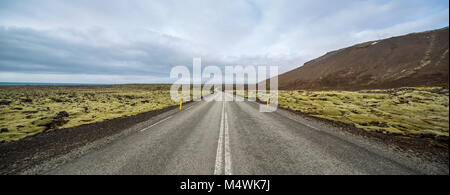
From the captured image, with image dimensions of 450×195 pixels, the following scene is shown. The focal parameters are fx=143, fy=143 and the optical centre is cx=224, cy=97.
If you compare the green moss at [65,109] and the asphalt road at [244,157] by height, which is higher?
the green moss at [65,109]

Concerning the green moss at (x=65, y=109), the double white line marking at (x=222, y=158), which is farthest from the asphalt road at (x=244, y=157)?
the green moss at (x=65, y=109)

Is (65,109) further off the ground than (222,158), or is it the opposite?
(65,109)

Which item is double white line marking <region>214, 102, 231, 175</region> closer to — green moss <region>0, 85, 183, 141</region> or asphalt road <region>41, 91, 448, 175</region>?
asphalt road <region>41, 91, 448, 175</region>

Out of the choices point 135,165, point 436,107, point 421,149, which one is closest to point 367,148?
point 421,149

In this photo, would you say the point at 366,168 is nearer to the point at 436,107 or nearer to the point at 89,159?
the point at 436,107

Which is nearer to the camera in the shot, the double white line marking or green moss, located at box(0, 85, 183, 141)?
the double white line marking

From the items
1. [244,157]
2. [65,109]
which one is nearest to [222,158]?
[244,157]

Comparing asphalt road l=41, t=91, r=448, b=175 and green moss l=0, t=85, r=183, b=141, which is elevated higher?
green moss l=0, t=85, r=183, b=141

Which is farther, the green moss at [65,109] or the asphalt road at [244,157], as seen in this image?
the green moss at [65,109]

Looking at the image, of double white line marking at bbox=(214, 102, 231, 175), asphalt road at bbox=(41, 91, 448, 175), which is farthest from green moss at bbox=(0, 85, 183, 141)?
double white line marking at bbox=(214, 102, 231, 175)

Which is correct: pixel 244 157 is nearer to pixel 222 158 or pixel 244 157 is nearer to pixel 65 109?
pixel 222 158

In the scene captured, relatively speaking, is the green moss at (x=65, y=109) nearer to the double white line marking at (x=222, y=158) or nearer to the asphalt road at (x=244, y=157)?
the asphalt road at (x=244, y=157)

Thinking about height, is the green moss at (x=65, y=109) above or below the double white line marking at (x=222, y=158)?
above
